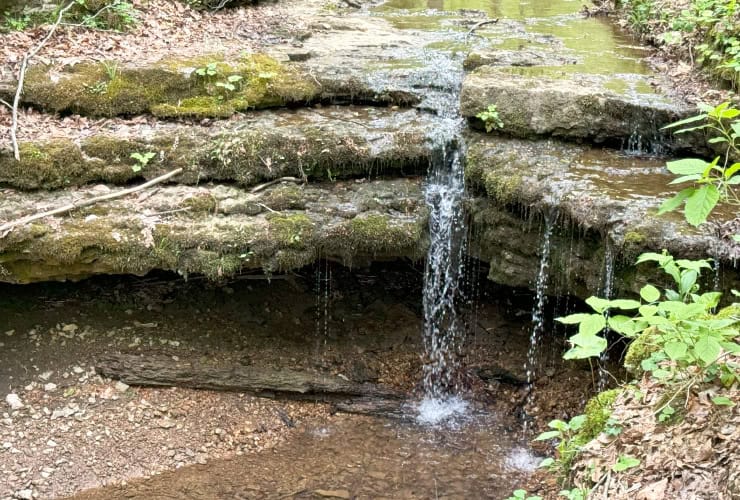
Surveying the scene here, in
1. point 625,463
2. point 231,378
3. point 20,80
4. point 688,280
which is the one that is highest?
point 20,80

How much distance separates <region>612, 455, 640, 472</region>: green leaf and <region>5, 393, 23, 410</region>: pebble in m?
4.97

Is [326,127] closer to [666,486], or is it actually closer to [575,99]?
[575,99]

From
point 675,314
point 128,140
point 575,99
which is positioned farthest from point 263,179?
point 675,314

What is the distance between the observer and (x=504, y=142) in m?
5.89

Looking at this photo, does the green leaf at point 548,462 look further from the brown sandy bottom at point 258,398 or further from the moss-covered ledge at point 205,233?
the moss-covered ledge at point 205,233

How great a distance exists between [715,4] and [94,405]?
7.60 meters

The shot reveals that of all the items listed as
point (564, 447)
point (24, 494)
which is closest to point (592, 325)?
point (564, 447)

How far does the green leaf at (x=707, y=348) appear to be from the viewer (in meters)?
2.58

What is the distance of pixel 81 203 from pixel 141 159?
671 millimetres

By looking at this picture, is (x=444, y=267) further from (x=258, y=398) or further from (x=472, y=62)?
(x=472, y=62)

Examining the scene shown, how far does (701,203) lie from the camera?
252 cm

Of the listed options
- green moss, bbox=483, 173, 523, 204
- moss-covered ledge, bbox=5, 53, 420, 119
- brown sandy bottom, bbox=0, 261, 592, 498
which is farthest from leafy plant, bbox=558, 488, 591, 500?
moss-covered ledge, bbox=5, 53, 420, 119

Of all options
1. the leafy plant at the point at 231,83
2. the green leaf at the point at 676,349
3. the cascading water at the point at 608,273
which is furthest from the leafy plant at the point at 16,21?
the green leaf at the point at 676,349

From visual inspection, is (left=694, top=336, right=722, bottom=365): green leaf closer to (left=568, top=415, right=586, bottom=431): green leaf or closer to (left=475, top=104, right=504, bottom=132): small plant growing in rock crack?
(left=568, top=415, right=586, bottom=431): green leaf
